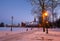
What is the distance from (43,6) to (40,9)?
11.9ft

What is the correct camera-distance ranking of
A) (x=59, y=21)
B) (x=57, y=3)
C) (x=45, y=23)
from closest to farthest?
(x=57, y=3) < (x=45, y=23) < (x=59, y=21)

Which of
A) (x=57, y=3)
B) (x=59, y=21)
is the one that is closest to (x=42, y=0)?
(x=57, y=3)

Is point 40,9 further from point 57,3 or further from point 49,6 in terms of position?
point 57,3

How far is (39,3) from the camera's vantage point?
4431 centimetres

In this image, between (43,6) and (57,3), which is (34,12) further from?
(57,3)

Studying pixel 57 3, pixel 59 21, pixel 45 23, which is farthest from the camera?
pixel 59 21

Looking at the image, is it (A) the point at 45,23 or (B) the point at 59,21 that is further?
(B) the point at 59,21

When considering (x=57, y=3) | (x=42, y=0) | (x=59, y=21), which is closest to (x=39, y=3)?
(x=42, y=0)

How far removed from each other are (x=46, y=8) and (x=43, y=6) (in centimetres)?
208

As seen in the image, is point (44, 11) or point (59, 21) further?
point (59, 21)

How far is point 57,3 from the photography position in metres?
42.7

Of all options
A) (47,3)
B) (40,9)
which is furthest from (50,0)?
(40,9)

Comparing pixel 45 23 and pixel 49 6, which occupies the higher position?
pixel 49 6

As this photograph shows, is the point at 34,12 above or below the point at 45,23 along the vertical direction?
above
